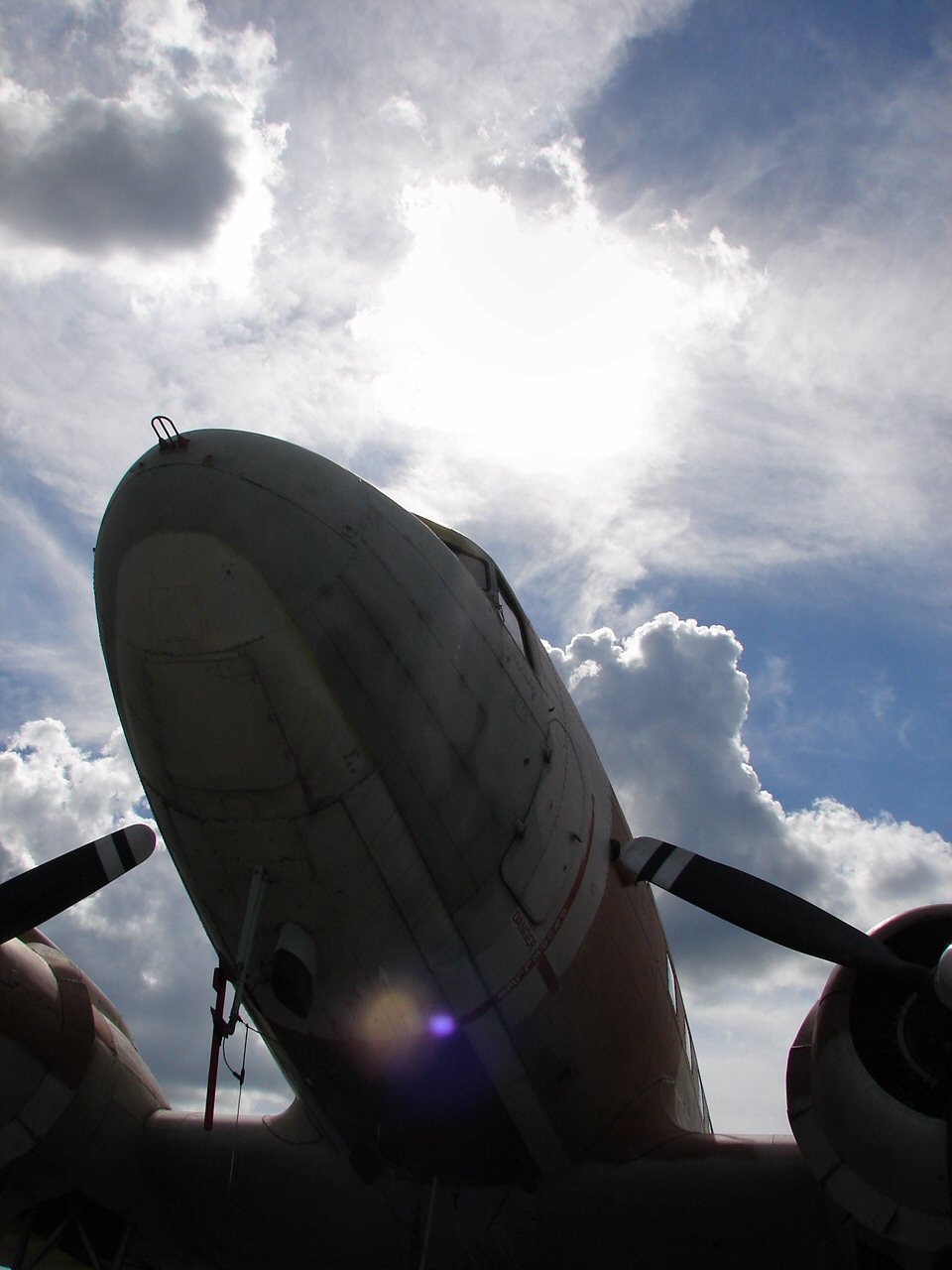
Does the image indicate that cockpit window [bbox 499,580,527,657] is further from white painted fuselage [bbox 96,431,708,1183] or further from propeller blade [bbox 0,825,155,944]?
propeller blade [bbox 0,825,155,944]

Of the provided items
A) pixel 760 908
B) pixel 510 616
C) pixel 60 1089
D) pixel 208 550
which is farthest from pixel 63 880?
pixel 760 908

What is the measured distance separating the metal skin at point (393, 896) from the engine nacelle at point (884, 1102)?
4.11 feet

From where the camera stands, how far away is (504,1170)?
737cm

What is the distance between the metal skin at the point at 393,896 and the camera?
18.8 ft

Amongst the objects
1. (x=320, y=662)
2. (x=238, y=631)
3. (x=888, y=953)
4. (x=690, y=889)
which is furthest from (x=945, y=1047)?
(x=238, y=631)

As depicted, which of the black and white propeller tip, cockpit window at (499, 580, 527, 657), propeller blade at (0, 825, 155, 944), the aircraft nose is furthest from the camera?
cockpit window at (499, 580, 527, 657)

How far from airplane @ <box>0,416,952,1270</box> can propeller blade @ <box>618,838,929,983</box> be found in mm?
24

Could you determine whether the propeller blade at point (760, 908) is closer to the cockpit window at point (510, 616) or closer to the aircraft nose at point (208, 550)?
the cockpit window at point (510, 616)

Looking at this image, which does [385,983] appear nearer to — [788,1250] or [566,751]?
[566,751]

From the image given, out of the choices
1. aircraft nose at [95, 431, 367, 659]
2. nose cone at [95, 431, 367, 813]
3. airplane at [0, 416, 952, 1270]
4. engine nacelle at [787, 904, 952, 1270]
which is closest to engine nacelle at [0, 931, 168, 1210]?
airplane at [0, 416, 952, 1270]

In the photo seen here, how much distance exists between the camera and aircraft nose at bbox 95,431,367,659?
5.56 metres

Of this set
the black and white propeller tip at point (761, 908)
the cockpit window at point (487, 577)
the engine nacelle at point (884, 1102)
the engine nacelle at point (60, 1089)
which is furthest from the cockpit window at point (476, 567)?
the engine nacelle at point (60, 1089)

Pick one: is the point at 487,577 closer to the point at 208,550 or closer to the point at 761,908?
the point at 208,550

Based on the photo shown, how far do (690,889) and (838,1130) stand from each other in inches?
71.1
